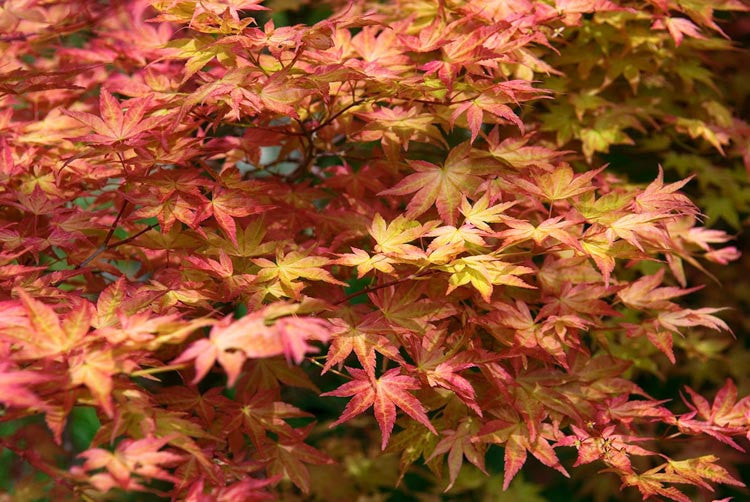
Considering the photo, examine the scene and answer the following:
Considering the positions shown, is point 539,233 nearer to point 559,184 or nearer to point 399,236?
point 559,184

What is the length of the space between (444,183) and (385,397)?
1.60 ft

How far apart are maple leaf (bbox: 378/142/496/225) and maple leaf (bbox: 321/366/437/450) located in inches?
14.0

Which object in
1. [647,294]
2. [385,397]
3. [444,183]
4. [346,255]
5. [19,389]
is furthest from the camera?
[647,294]

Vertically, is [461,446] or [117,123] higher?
[117,123]

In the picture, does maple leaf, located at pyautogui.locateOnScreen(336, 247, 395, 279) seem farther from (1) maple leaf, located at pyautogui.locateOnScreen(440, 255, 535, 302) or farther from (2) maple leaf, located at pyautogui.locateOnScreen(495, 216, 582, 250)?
(2) maple leaf, located at pyautogui.locateOnScreen(495, 216, 582, 250)

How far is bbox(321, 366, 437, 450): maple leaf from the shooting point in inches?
53.6

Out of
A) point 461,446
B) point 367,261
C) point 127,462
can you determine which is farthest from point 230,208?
point 461,446

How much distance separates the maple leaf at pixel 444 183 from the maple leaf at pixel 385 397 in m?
0.36

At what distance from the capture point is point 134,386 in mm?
1257

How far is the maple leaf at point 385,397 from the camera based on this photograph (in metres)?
1.36

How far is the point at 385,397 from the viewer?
1381 mm

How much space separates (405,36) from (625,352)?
3.72 ft

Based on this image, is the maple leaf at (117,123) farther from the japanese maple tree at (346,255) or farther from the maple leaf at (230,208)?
the maple leaf at (230,208)

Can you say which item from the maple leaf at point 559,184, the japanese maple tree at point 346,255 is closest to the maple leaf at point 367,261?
the japanese maple tree at point 346,255
